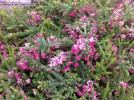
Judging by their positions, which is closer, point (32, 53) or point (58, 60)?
point (58, 60)

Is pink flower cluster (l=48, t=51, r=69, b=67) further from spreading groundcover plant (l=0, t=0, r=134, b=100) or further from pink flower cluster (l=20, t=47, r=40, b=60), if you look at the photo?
pink flower cluster (l=20, t=47, r=40, b=60)

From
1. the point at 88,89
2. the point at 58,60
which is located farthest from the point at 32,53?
the point at 88,89

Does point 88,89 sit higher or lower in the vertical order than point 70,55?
lower

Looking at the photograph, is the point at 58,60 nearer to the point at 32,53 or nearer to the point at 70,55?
the point at 70,55

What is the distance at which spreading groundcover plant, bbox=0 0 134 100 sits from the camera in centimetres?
249

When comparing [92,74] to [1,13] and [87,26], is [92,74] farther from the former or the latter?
[1,13]

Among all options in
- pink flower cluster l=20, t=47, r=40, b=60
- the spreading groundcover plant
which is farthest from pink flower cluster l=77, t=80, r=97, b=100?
pink flower cluster l=20, t=47, r=40, b=60

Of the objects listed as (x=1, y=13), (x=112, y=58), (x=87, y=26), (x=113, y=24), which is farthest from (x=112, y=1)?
(x=1, y=13)

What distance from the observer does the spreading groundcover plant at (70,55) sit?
8.18 feet

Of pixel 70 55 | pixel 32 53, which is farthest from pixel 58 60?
pixel 32 53

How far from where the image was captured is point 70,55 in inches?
101

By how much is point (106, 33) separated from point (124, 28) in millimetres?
229

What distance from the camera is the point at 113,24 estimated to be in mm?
2939

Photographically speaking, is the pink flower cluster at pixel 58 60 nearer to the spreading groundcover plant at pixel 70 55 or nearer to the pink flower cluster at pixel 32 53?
the spreading groundcover plant at pixel 70 55
